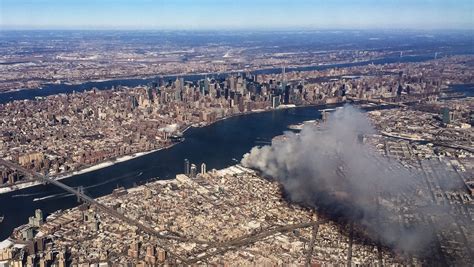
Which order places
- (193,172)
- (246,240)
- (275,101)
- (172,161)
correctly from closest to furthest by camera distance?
(246,240) → (193,172) → (172,161) → (275,101)

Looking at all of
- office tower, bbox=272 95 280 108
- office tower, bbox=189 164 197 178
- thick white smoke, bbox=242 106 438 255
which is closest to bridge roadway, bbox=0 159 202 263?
office tower, bbox=189 164 197 178

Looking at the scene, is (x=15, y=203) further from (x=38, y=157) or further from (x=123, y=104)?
(x=123, y=104)

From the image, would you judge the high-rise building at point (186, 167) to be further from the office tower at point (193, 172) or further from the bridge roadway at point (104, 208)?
the bridge roadway at point (104, 208)

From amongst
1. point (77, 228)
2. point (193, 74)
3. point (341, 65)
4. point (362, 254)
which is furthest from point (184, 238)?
point (341, 65)

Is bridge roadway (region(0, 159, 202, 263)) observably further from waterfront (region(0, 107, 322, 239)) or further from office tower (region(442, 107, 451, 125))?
office tower (region(442, 107, 451, 125))

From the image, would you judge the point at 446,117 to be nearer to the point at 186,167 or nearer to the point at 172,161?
the point at 172,161

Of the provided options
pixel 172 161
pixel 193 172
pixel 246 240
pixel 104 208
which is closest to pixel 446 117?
pixel 172 161

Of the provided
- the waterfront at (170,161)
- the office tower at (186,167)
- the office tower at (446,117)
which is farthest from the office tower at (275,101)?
the office tower at (186,167)
